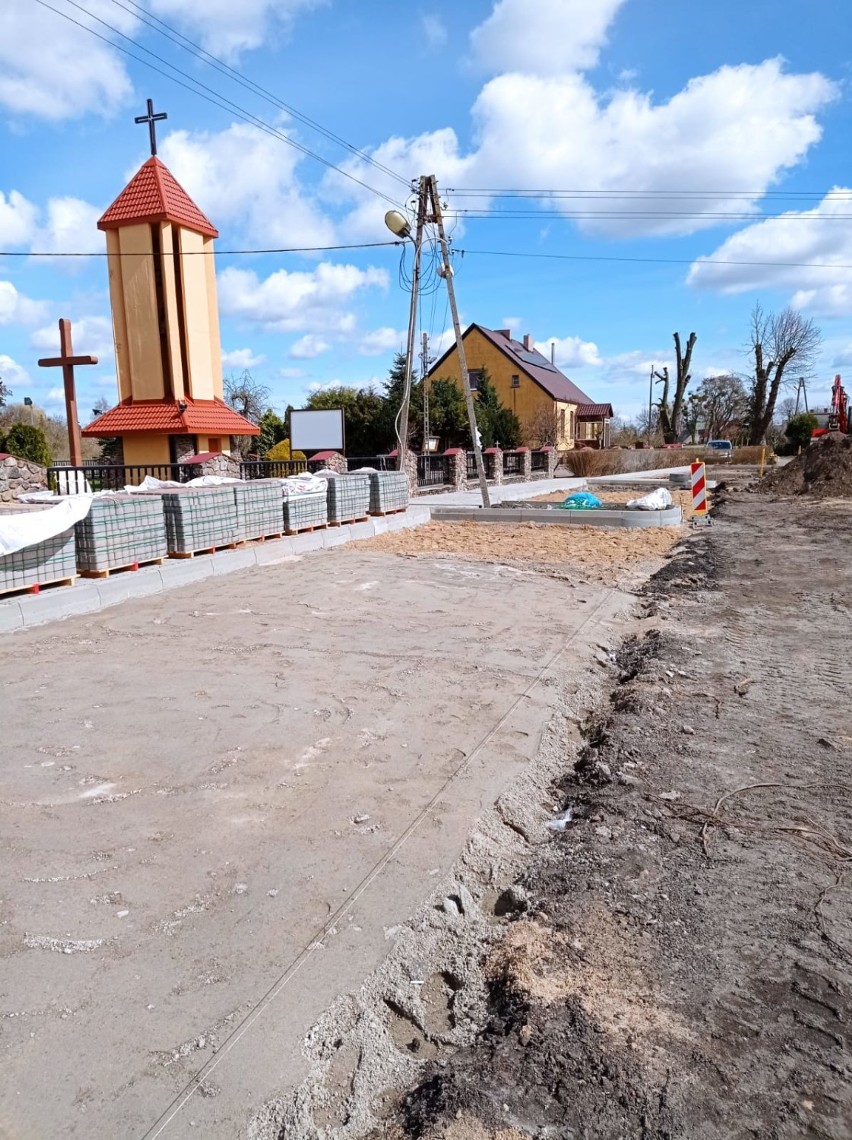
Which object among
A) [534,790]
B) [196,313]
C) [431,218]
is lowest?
[534,790]

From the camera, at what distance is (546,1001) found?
2586mm

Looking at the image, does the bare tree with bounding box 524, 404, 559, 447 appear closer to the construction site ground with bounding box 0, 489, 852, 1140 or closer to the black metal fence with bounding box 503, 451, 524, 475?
the black metal fence with bounding box 503, 451, 524, 475

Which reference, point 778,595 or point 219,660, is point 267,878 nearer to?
point 219,660

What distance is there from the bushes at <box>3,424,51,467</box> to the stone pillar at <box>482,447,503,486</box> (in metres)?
14.9

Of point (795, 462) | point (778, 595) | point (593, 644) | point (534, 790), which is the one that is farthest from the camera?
point (795, 462)

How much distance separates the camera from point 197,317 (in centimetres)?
2228

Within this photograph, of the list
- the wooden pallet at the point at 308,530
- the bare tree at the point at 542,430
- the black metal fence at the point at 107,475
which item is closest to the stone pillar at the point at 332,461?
the black metal fence at the point at 107,475

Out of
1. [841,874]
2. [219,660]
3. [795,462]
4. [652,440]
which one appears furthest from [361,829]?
[652,440]

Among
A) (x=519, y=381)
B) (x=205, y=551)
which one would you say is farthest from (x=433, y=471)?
(x=519, y=381)

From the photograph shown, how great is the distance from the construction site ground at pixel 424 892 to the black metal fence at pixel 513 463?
77.8 ft

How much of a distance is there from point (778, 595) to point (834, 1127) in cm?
829

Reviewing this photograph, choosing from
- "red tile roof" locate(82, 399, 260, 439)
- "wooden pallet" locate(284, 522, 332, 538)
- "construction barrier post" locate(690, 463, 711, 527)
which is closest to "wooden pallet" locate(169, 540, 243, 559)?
"wooden pallet" locate(284, 522, 332, 538)

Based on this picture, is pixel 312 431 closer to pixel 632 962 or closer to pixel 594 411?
pixel 632 962

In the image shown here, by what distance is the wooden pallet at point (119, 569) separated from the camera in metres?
9.32
